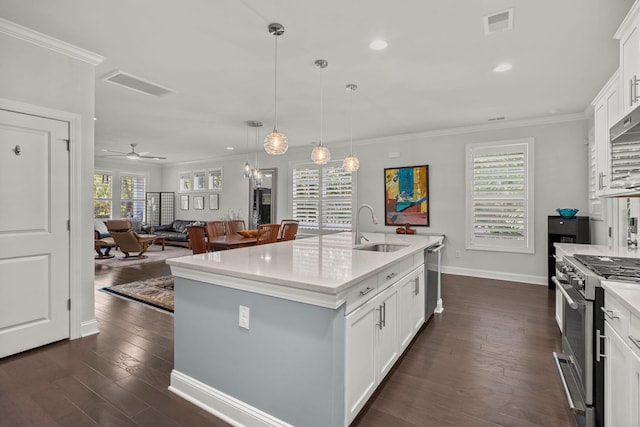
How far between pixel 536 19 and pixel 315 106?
2814mm

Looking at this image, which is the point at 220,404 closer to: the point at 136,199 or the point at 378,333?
the point at 378,333

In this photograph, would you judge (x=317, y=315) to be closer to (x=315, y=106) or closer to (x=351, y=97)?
(x=351, y=97)

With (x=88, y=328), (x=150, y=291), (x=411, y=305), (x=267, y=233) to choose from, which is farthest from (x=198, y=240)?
(x=411, y=305)

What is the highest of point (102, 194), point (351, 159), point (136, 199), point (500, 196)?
point (351, 159)

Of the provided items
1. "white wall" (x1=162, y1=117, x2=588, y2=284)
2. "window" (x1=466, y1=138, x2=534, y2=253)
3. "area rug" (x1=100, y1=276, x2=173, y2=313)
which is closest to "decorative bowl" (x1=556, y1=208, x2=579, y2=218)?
"white wall" (x1=162, y1=117, x2=588, y2=284)

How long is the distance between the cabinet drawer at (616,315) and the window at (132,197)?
11.3m

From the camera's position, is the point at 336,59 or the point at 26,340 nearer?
the point at 26,340

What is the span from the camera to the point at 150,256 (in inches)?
308

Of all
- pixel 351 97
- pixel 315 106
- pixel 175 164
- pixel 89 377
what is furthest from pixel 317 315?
pixel 175 164

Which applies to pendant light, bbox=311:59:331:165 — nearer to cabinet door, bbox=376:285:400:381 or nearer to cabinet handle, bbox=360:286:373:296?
cabinet door, bbox=376:285:400:381

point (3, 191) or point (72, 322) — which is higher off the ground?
point (3, 191)

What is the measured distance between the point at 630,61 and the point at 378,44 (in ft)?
5.82

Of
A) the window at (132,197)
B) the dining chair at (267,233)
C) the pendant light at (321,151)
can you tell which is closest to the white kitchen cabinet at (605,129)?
the pendant light at (321,151)

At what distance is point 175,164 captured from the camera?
35.7 ft
